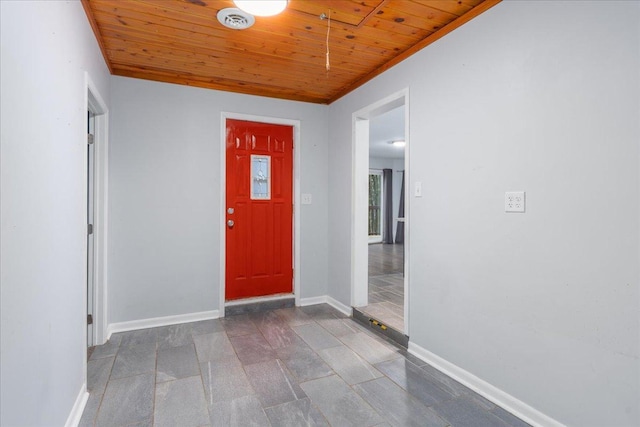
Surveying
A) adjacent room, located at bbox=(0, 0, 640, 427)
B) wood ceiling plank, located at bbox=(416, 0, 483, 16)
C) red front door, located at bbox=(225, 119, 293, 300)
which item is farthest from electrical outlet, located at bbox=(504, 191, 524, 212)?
red front door, located at bbox=(225, 119, 293, 300)

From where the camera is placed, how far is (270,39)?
2447 mm

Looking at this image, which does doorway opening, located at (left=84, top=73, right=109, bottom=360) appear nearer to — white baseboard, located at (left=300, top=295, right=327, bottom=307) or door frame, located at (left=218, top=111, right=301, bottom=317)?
door frame, located at (left=218, top=111, right=301, bottom=317)

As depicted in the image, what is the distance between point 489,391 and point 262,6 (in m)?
2.61

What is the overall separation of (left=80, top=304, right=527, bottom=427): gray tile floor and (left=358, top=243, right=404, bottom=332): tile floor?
0.25 m

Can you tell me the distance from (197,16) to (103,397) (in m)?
2.42

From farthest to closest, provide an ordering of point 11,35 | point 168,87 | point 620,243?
point 168,87, point 620,243, point 11,35

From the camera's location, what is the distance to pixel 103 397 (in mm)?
2002

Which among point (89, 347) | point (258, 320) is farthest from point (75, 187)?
point (258, 320)

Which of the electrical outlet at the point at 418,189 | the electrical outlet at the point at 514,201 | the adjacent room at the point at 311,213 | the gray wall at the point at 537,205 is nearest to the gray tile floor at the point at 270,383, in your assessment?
the adjacent room at the point at 311,213

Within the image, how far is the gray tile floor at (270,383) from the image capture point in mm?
1818

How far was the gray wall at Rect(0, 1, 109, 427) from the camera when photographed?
41.9 inches

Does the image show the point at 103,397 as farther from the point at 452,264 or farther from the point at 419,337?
the point at 452,264

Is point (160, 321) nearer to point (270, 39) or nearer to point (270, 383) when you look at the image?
point (270, 383)

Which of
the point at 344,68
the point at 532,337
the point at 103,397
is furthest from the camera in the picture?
the point at 344,68
